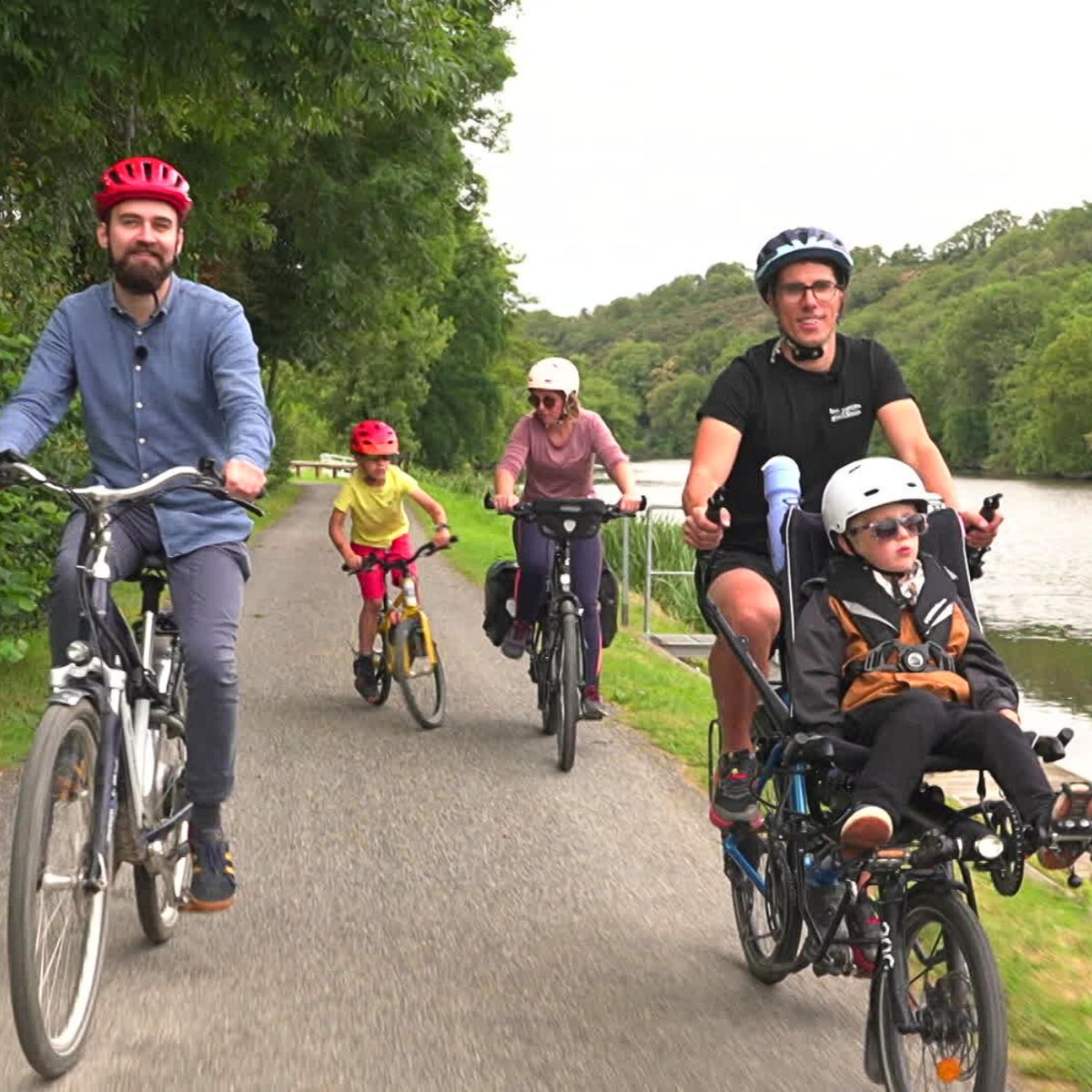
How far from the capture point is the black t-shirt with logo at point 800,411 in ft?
15.1

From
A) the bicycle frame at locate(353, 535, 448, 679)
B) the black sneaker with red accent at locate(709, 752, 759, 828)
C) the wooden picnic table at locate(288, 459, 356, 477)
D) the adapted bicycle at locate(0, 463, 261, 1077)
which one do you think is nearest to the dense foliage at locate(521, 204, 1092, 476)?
the wooden picnic table at locate(288, 459, 356, 477)

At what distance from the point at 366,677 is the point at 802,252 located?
516 cm

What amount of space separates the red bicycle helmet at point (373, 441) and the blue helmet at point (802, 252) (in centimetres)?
419

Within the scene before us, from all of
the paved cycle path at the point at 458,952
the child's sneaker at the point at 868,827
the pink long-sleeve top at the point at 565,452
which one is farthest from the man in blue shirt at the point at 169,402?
the pink long-sleeve top at the point at 565,452

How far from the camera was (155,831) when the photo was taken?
3986 millimetres

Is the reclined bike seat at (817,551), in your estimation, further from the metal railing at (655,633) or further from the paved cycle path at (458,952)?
the metal railing at (655,633)

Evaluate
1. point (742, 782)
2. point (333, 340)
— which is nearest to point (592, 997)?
point (742, 782)

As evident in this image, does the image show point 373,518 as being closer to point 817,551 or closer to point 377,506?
point 377,506

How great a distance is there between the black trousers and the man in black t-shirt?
3.30ft

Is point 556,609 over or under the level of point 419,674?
over

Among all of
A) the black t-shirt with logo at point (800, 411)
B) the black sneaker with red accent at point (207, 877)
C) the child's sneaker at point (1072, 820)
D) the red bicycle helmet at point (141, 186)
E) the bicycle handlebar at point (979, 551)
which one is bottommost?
the black sneaker with red accent at point (207, 877)

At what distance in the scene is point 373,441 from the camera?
8.47m

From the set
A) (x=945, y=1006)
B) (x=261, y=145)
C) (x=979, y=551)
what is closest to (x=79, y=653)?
(x=945, y=1006)

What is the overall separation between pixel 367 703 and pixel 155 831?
16.9 feet
